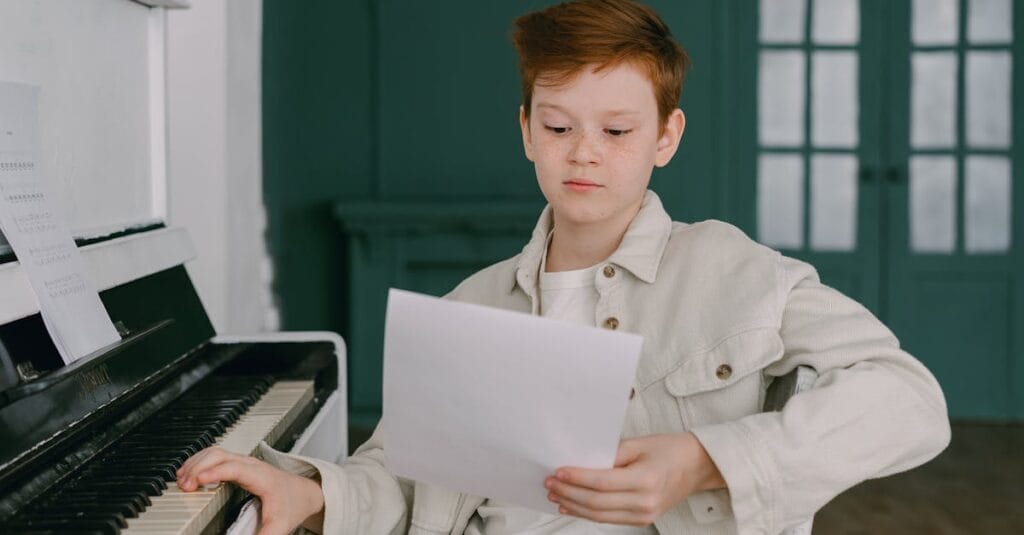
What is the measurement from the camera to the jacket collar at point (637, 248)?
1401 millimetres

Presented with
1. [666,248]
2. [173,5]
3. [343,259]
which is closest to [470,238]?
[343,259]

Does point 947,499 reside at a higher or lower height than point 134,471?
lower

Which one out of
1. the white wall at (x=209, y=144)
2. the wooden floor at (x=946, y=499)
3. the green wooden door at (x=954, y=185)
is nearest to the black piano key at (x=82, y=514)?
the white wall at (x=209, y=144)

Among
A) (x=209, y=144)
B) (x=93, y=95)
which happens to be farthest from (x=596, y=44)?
(x=209, y=144)

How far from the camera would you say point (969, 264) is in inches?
214

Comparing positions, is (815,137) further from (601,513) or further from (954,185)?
(601,513)

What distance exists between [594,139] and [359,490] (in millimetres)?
473

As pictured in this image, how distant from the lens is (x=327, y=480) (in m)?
1.30

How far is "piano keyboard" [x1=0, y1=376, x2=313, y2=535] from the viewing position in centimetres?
103

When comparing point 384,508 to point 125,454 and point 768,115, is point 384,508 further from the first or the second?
point 768,115

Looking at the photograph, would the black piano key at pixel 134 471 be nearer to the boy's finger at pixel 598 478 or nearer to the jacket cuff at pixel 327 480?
the jacket cuff at pixel 327 480

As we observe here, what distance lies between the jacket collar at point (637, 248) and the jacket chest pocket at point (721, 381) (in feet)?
0.40

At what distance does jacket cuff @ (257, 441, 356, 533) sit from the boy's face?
400 millimetres

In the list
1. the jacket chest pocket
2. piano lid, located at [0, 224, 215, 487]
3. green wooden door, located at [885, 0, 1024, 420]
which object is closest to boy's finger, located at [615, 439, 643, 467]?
the jacket chest pocket
